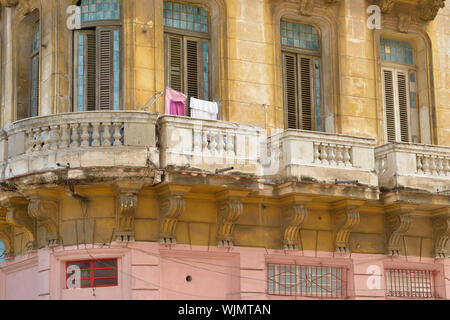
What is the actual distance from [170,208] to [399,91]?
783cm

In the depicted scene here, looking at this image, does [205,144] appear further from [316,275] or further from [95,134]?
[316,275]

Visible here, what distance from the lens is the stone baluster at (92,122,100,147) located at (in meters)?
21.0

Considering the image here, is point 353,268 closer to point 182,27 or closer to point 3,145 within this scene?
point 182,27

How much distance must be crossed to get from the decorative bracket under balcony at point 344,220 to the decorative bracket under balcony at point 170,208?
3.89 meters

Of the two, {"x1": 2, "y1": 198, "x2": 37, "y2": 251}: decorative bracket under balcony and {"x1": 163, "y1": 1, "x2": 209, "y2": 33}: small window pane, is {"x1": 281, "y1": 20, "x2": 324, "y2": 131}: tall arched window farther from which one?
{"x1": 2, "y1": 198, "x2": 37, "y2": 251}: decorative bracket under balcony

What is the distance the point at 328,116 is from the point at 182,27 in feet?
13.5

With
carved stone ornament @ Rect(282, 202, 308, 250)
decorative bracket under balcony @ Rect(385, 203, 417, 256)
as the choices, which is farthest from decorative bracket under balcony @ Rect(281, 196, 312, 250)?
decorative bracket under balcony @ Rect(385, 203, 417, 256)

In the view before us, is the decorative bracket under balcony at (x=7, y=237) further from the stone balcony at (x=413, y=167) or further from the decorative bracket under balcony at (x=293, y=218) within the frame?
the stone balcony at (x=413, y=167)

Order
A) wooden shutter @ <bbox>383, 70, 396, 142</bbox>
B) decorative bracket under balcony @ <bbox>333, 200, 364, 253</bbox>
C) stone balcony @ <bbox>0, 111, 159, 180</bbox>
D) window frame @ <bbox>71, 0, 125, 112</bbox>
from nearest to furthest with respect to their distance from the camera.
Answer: stone balcony @ <bbox>0, 111, 159, 180</bbox> < window frame @ <bbox>71, 0, 125, 112</bbox> < decorative bracket under balcony @ <bbox>333, 200, 364, 253</bbox> < wooden shutter @ <bbox>383, 70, 396, 142</bbox>

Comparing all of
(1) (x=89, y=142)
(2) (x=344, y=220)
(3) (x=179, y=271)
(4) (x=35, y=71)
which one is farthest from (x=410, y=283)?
(4) (x=35, y=71)

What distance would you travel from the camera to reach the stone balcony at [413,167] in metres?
23.9

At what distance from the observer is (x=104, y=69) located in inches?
910

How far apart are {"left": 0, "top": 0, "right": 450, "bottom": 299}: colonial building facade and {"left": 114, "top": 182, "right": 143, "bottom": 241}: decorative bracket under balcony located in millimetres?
33
